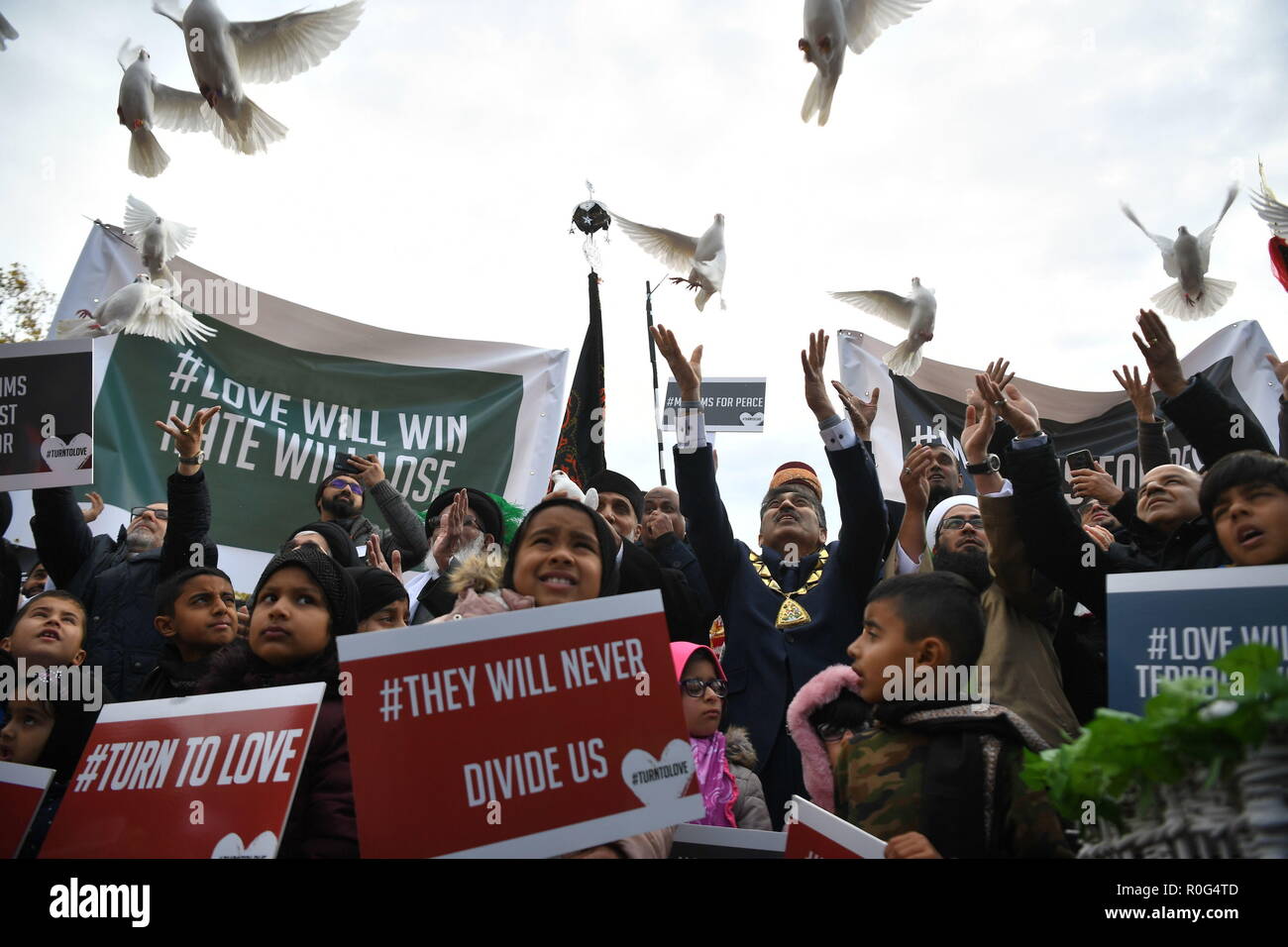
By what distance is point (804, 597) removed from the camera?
418 cm

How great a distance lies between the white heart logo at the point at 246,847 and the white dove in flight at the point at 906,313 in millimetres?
4255

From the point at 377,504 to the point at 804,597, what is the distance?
2.43 metres

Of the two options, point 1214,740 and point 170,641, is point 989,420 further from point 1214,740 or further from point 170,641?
point 170,641

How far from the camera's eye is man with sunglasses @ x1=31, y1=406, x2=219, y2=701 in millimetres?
4367

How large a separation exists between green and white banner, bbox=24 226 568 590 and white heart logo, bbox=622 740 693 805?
15.6ft

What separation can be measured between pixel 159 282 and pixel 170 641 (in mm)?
2644

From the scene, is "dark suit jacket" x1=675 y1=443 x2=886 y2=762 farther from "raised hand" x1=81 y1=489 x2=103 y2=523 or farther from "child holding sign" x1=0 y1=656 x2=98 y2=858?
"raised hand" x1=81 y1=489 x2=103 y2=523

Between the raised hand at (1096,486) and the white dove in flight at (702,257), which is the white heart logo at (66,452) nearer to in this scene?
the white dove in flight at (702,257)

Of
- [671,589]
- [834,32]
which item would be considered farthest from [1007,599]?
[834,32]

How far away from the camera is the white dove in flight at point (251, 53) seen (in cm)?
430

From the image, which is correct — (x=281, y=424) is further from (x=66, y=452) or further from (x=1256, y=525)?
(x=1256, y=525)

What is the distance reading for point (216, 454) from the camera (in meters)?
6.87
